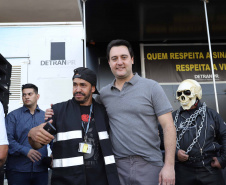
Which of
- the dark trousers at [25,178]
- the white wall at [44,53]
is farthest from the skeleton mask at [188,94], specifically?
the white wall at [44,53]

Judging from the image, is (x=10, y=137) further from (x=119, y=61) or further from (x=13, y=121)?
(x=119, y=61)

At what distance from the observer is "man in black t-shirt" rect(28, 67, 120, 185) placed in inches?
66.2

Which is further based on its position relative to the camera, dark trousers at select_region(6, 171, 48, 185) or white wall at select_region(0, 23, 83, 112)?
white wall at select_region(0, 23, 83, 112)

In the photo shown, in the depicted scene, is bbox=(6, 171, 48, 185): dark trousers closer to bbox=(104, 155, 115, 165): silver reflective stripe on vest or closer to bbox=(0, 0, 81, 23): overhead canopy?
bbox=(104, 155, 115, 165): silver reflective stripe on vest

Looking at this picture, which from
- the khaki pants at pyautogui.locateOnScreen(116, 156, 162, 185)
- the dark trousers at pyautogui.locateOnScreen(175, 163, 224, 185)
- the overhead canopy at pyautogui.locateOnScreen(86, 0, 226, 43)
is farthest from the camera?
the overhead canopy at pyautogui.locateOnScreen(86, 0, 226, 43)

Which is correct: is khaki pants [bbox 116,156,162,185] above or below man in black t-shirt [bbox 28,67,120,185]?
below

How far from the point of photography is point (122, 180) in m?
1.84

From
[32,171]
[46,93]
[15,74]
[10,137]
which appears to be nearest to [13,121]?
[10,137]

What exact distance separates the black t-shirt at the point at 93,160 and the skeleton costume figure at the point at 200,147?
115cm

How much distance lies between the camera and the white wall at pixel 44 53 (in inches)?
179

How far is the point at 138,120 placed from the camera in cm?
188

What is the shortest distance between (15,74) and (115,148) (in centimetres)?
346

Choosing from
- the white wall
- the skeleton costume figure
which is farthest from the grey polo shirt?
the white wall

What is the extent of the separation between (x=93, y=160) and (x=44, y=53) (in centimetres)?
346
